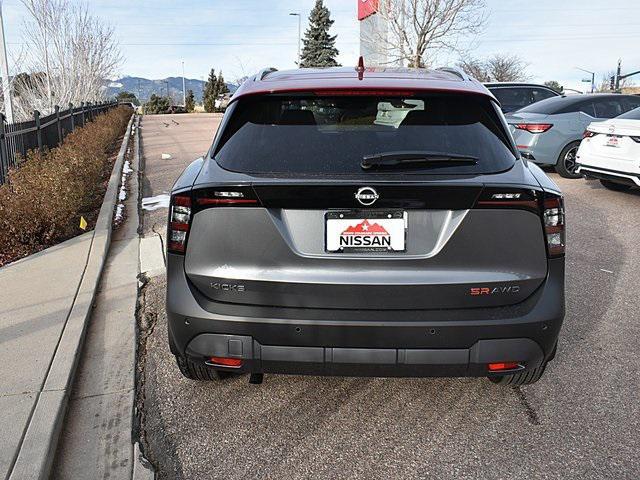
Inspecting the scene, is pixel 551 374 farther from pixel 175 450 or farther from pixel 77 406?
pixel 77 406

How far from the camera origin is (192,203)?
8.62ft

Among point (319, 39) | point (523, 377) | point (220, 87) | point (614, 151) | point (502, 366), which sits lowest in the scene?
point (523, 377)

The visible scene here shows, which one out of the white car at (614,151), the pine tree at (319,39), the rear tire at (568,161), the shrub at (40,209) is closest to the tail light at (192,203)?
the shrub at (40,209)

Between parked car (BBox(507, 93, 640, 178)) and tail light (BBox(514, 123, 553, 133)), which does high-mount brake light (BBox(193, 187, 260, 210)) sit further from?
tail light (BBox(514, 123, 553, 133))

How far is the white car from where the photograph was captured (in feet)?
26.5

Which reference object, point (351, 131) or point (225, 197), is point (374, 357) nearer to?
point (225, 197)

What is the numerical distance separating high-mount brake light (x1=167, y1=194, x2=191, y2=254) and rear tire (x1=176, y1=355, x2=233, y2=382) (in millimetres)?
602

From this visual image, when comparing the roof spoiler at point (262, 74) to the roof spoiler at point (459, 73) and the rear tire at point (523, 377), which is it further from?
the rear tire at point (523, 377)

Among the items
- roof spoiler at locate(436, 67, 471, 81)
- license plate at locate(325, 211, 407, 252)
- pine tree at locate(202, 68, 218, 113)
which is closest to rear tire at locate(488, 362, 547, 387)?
license plate at locate(325, 211, 407, 252)

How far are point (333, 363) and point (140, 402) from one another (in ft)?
4.24

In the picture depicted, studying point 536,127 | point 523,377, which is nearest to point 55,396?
point 523,377

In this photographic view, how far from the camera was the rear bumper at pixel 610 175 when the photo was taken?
26.6 ft

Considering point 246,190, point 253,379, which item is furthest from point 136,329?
point 246,190

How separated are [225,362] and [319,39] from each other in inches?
2213
